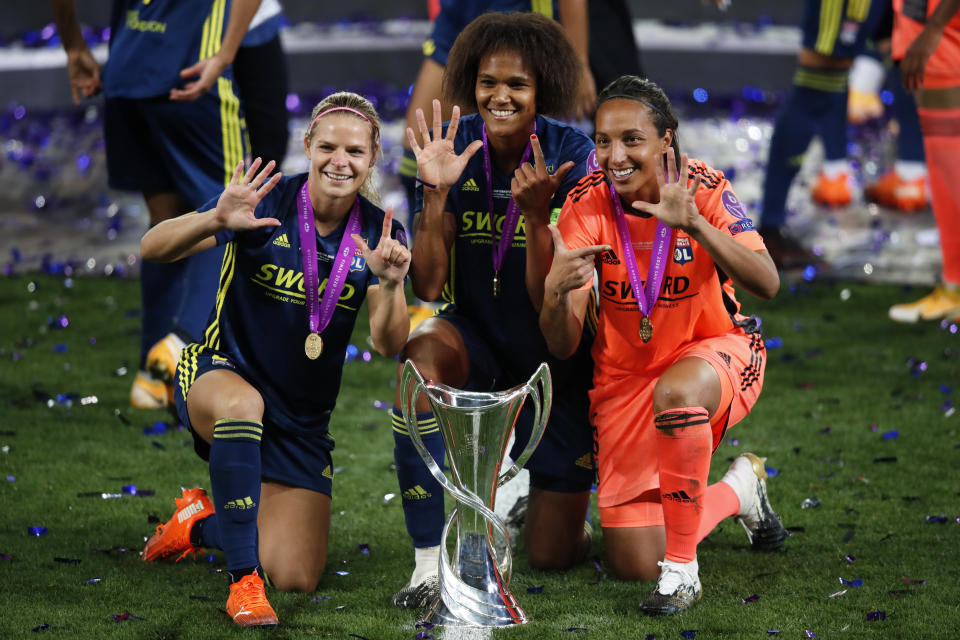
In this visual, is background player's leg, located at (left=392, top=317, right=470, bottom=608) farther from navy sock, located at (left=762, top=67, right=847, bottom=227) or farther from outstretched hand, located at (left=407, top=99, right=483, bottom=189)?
navy sock, located at (left=762, top=67, right=847, bottom=227)

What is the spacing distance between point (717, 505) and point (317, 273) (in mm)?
1147

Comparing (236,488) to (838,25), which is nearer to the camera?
(236,488)

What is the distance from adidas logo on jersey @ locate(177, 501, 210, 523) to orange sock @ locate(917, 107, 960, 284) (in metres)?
3.53

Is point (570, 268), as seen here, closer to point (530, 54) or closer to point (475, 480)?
point (475, 480)

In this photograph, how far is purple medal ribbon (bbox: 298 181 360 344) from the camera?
3.08 m

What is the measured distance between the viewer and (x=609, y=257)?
10.4 ft

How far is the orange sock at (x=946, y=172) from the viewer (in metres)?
5.32

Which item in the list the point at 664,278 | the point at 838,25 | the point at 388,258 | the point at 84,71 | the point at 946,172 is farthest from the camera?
the point at 838,25

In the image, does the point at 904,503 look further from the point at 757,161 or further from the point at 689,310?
the point at 757,161

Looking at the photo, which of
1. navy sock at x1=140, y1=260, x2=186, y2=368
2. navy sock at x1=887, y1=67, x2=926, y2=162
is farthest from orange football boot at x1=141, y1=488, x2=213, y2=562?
navy sock at x1=887, y1=67, x2=926, y2=162

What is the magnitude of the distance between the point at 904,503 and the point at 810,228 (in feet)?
12.8

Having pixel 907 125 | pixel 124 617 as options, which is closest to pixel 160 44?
pixel 124 617

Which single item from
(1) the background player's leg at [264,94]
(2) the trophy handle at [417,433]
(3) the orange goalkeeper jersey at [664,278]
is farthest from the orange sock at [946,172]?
(2) the trophy handle at [417,433]

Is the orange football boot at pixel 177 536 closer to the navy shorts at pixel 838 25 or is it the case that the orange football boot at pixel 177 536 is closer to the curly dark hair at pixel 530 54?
the curly dark hair at pixel 530 54
